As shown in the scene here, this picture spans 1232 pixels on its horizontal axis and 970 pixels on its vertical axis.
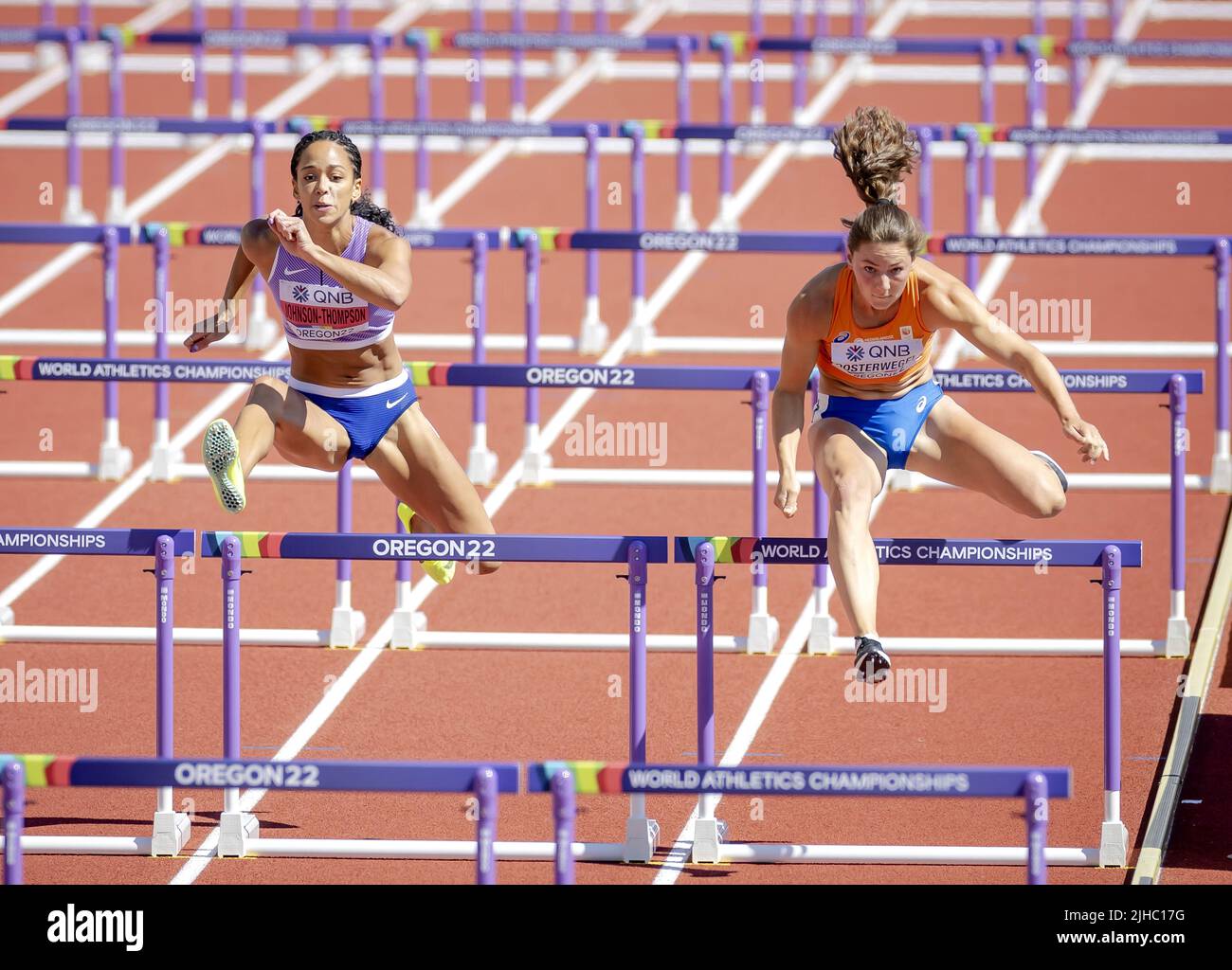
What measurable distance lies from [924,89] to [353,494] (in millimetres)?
7297

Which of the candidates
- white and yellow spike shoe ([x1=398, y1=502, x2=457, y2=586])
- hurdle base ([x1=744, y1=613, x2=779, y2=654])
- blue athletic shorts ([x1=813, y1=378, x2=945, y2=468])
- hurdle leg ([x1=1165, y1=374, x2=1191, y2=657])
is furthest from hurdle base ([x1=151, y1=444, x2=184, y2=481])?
hurdle leg ([x1=1165, y1=374, x2=1191, y2=657])

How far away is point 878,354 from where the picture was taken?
6.68 metres

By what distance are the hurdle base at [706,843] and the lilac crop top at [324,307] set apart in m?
2.07

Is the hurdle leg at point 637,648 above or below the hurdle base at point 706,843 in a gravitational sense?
above

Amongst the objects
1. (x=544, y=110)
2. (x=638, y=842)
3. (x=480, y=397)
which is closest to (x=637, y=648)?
(x=638, y=842)

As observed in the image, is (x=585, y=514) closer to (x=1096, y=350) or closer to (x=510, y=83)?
(x=1096, y=350)

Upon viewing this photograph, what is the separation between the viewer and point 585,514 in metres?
9.62

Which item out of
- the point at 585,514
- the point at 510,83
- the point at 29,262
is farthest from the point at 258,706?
the point at 510,83

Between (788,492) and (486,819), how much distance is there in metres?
1.85

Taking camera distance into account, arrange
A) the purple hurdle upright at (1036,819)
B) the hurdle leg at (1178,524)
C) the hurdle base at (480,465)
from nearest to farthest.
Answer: the purple hurdle upright at (1036,819) → the hurdle leg at (1178,524) → the hurdle base at (480,465)

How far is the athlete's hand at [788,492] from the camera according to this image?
6289 millimetres

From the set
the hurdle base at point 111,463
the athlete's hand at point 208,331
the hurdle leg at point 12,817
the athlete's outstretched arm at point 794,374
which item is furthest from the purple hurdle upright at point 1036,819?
the hurdle base at point 111,463

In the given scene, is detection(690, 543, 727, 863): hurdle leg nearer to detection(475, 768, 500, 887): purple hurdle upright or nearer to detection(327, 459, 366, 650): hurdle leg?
detection(475, 768, 500, 887): purple hurdle upright

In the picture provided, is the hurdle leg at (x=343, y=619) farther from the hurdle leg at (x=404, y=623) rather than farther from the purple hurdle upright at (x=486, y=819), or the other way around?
the purple hurdle upright at (x=486, y=819)
